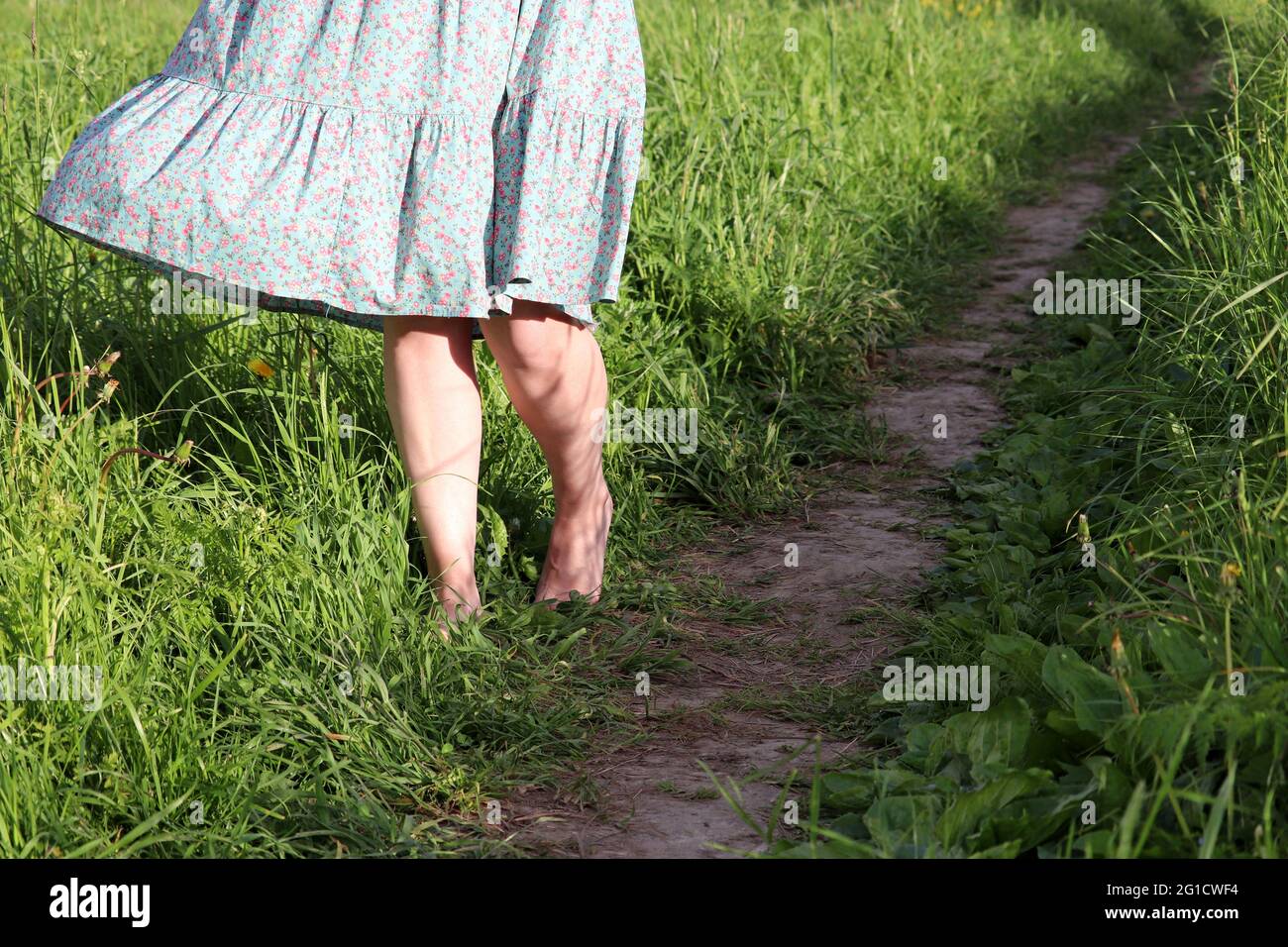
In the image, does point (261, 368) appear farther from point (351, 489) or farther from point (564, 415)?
point (564, 415)

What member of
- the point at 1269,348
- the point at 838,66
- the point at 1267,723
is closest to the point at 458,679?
the point at 1267,723

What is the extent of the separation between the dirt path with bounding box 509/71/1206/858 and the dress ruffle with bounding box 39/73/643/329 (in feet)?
2.34

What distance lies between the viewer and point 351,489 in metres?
2.32

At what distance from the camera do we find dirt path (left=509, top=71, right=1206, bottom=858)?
1860 millimetres

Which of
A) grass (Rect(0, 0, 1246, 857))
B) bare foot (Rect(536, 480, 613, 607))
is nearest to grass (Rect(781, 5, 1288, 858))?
grass (Rect(0, 0, 1246, 857))

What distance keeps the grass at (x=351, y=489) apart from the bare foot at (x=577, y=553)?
0.07 m

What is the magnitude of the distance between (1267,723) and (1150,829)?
0.58ft

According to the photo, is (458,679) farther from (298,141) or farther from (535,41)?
(535,41)

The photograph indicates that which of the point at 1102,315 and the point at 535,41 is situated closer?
the point at 535,41

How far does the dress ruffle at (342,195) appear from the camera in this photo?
6.57 ft

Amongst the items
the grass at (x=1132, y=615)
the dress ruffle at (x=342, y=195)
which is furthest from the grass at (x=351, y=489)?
the grass at (x=1132, y=615)

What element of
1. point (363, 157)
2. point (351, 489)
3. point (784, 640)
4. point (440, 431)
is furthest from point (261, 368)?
point (784, 640)

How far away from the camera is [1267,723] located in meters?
1.51
